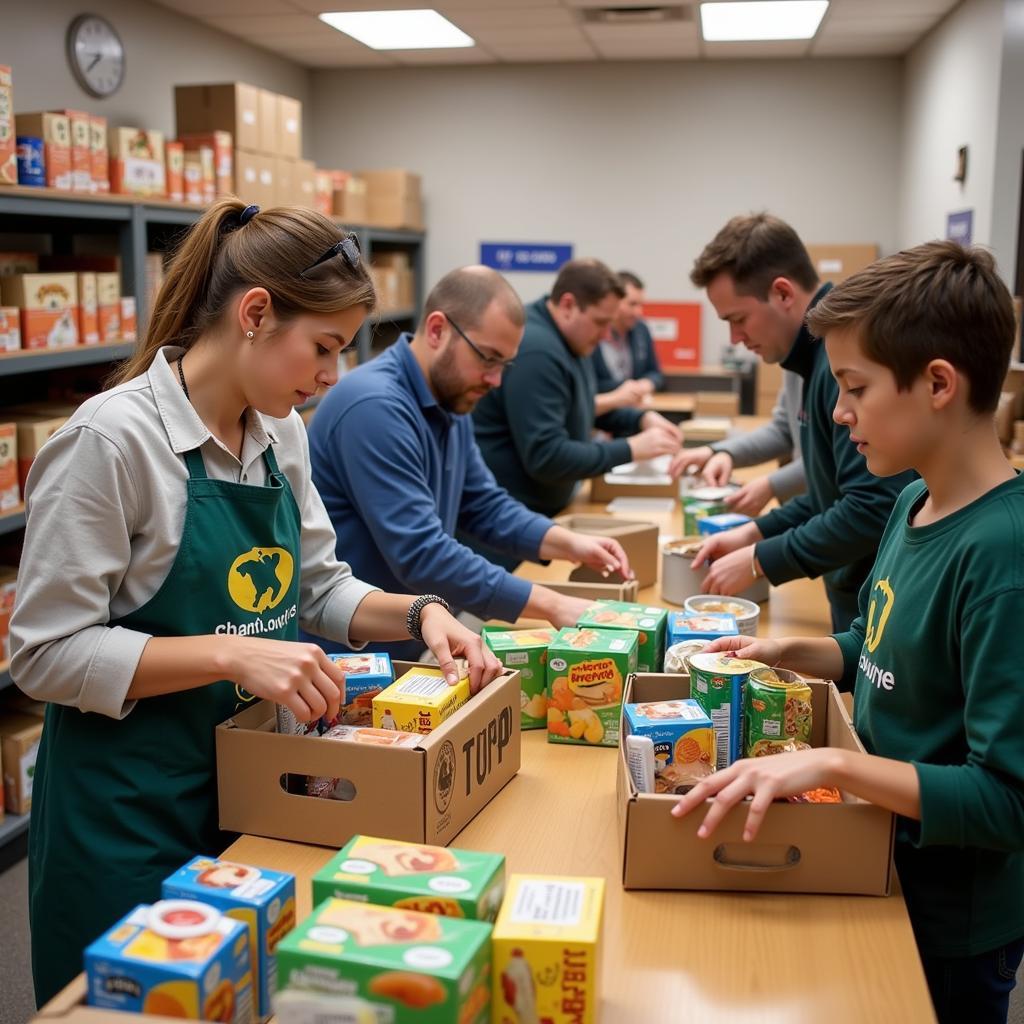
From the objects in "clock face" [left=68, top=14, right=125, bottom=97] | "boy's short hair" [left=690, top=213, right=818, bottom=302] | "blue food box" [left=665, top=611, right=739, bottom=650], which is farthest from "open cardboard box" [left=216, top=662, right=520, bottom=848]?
"clock face" [left=68, top=14, right=125, bottom=97]

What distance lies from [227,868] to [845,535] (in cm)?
165

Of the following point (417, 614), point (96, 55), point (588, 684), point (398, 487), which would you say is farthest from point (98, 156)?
point (588, 684)

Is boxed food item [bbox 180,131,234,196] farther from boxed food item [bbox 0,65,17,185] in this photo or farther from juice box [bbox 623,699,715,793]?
juice box [bbox 623,699,715,793]

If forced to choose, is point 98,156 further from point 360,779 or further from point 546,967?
point 546,967

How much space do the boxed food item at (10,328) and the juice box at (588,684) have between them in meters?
2.38

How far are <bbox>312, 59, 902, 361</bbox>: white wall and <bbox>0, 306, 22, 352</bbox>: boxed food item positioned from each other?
197 inches

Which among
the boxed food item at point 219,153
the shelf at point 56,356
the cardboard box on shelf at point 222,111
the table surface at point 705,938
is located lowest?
the table surface at point 705,938

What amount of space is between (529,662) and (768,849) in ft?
1.91

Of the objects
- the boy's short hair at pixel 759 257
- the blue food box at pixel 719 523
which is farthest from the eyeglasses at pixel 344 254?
the blue food box at pixel 719 523

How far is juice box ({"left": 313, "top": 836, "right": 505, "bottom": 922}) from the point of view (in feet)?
3.35

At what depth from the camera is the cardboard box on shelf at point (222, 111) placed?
5.32 m

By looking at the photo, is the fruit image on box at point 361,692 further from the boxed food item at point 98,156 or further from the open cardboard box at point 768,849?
the boxed food item at point 98,156

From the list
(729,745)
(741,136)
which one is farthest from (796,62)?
(729,745)

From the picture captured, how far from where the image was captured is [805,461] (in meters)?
2.72
